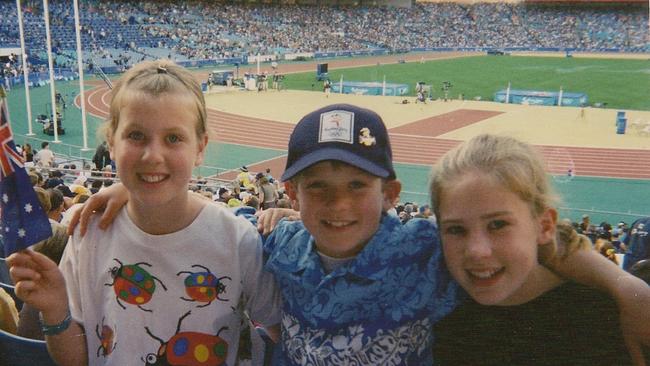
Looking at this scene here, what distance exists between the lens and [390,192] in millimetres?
2219

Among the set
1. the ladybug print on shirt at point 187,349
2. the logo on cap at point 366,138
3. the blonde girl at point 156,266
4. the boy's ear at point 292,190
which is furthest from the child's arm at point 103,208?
the logo on cap at point 366,138

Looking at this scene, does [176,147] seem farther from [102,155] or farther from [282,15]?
[282,15]

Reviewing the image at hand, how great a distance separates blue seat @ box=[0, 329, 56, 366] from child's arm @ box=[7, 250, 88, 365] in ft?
0.45

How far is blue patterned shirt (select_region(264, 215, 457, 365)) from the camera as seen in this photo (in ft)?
6.45

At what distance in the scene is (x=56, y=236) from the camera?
2.78 meters

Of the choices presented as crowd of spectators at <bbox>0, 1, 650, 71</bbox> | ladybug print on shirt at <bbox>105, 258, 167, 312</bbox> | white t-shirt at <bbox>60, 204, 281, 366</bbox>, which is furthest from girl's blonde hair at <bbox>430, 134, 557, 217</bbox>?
crowd of spectators at <bbox>0, 1, 650, 71</bbox>

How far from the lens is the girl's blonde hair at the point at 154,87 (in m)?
2.11

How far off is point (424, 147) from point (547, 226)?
708 inches

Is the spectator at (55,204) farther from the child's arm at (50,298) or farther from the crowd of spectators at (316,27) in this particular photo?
the crowd of spectators at (316,27)

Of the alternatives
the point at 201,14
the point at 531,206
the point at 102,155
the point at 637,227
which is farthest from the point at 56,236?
the point at 201,14

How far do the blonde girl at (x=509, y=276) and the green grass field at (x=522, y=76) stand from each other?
2871 centimetres

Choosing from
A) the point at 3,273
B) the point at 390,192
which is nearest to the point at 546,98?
the point at 3,273

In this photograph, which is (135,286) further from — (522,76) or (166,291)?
(522,76)

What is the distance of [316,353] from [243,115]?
24112mm
